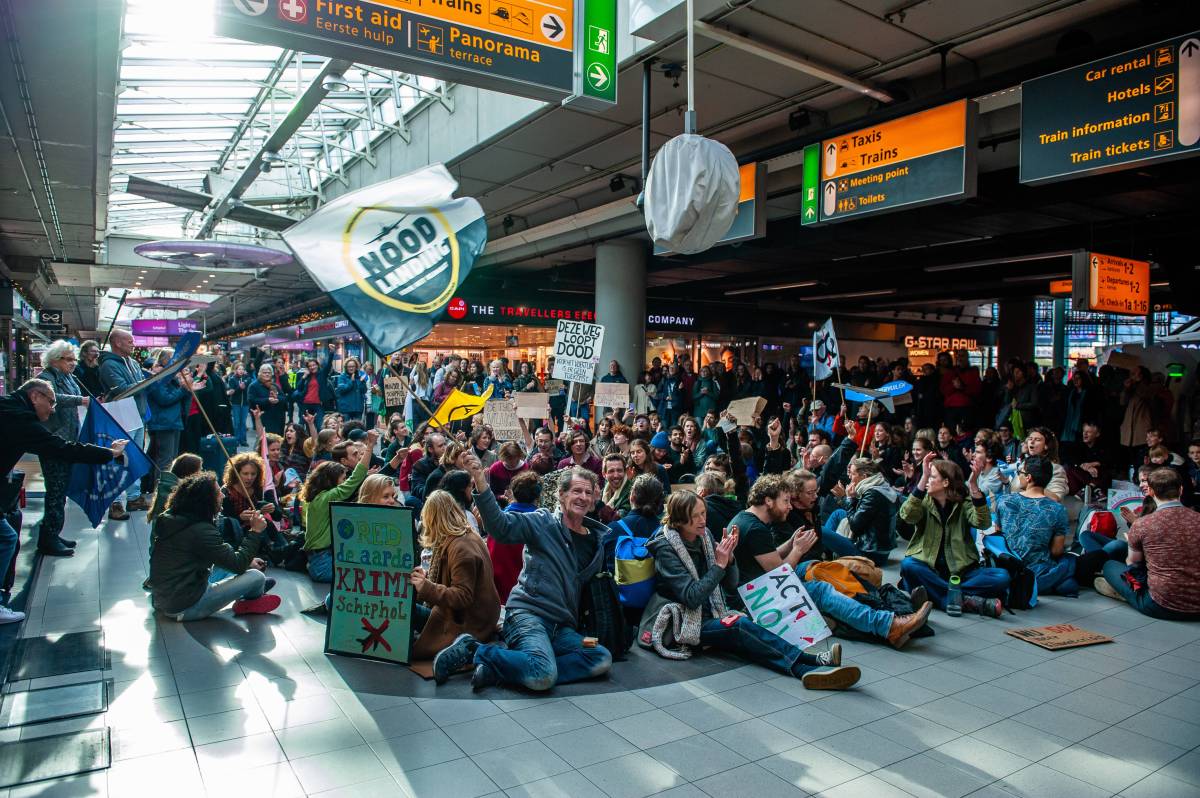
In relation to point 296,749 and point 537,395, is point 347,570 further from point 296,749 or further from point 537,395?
point 537,395

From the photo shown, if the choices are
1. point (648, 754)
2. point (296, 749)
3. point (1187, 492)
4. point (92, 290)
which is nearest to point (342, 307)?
point (296, 749)

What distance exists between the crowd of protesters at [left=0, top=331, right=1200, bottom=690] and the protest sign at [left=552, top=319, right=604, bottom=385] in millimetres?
779

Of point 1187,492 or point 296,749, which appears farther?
point 1187,492

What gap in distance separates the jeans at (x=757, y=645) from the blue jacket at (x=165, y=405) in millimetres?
7519

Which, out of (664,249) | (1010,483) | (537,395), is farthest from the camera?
(537,395)

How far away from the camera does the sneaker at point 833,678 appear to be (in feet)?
15.4

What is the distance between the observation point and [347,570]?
16.5ft

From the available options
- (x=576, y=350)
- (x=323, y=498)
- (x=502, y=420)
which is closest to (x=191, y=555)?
(x=323, y=498)

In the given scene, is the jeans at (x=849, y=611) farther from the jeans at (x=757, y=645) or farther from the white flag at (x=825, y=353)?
the white flag at (x=825, y=353)

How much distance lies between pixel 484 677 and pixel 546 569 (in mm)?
766

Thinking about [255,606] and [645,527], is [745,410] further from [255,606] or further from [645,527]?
[255,606]

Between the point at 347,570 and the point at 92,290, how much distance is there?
31.6 m

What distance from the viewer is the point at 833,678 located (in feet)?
15.4

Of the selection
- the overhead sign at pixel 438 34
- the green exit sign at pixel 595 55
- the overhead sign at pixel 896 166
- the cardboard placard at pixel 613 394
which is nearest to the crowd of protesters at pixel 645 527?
the cardboard placard at pixel 613 394
